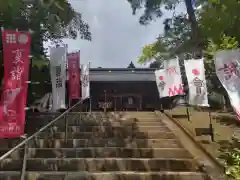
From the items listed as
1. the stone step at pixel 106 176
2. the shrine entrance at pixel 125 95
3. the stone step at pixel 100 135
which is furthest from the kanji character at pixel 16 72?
the shrine entrance at pixel 125 95

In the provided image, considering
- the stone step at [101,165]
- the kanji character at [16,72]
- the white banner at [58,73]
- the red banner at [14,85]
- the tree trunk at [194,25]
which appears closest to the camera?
the stone step at [101,165]

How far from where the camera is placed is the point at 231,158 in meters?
5.95

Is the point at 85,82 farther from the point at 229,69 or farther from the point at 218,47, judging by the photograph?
the point at 229,69

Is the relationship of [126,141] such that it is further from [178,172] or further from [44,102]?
[44,102]

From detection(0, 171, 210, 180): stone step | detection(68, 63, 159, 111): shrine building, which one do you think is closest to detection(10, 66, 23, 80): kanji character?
detection(0, 171, 210, 180): stone step

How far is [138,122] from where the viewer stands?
9.44 m

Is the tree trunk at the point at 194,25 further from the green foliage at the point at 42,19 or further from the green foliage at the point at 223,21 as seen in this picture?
the green foliage at the point at 42,19

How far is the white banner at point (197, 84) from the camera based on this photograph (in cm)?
1026

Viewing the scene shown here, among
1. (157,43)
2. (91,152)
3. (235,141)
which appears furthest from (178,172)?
(157,43)

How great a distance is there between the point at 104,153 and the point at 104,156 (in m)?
0.07

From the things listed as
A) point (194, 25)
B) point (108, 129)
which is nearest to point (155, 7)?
point (194, 25)

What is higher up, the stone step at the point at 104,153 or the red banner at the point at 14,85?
the red banner at the point at 14,85

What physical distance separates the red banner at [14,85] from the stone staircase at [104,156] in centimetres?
58

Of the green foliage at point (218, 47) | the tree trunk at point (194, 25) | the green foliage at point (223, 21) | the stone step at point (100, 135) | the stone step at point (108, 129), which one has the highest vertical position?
the tree trunk at point (194, 25)
